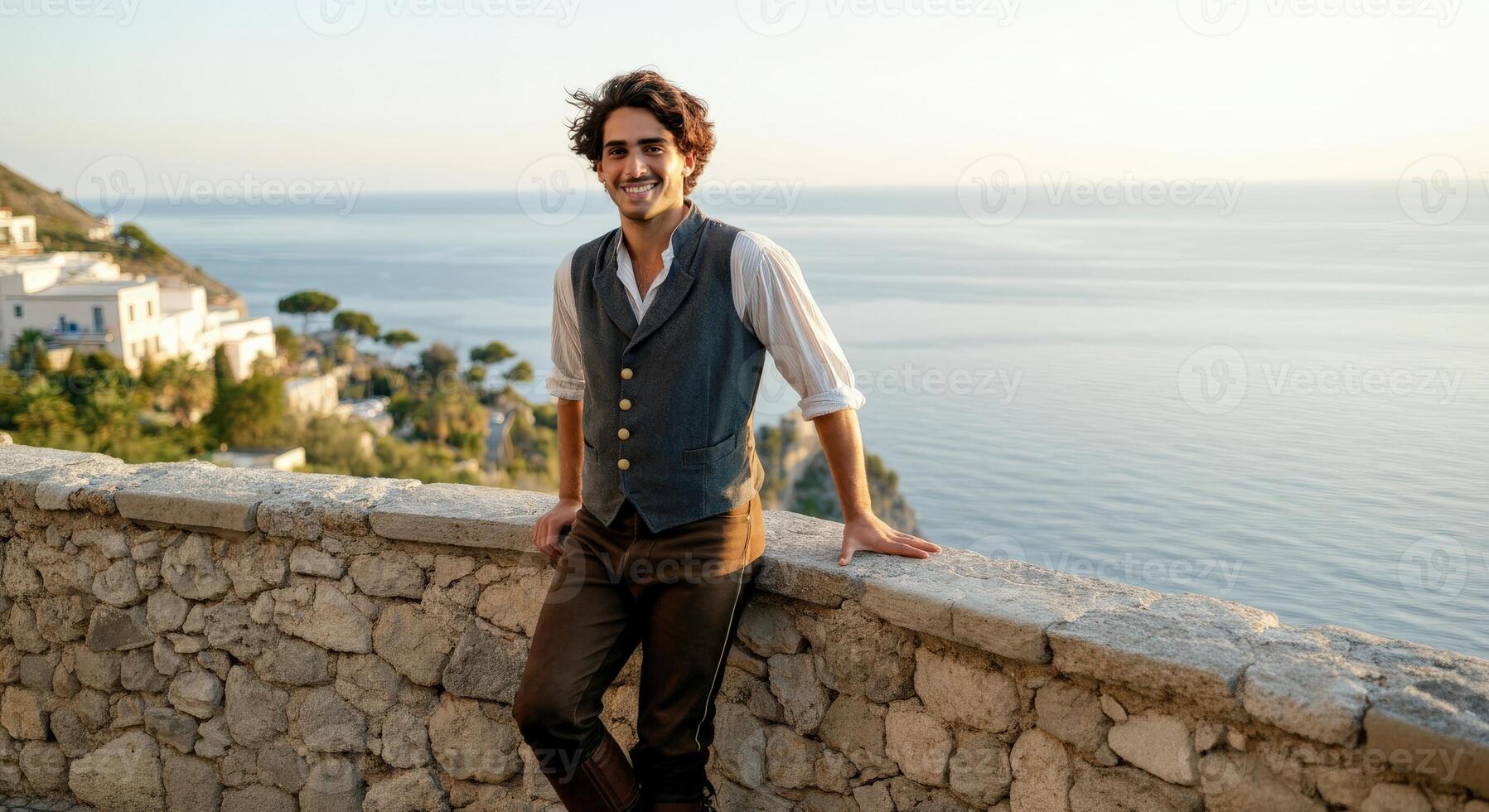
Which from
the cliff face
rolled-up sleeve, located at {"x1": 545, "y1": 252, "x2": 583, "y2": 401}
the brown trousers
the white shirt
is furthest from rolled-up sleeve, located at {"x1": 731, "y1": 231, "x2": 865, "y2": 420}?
the cliff face

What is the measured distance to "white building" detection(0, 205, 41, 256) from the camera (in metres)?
40.4

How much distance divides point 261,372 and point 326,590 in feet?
144

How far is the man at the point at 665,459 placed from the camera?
6.39ft

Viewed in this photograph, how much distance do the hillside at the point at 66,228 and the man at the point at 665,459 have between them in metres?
50.1

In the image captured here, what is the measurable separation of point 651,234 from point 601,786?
105cm

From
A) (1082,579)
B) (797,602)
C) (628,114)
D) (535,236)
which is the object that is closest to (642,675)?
(797,602)

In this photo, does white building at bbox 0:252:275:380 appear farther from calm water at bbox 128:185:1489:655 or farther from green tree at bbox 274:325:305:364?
calm water at bbox 128:185:1489:655

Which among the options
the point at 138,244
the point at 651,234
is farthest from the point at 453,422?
the point at 651,234

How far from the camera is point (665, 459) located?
6.43 feet

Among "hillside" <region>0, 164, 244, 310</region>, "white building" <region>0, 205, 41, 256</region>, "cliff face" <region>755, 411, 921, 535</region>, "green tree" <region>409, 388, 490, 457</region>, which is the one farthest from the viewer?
"hillside" <region>0, 164, 244, 310</region>

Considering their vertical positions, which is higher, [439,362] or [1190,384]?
[1190,384]

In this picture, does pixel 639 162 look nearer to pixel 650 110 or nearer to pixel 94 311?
pixel 650 110

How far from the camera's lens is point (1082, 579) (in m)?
2.05

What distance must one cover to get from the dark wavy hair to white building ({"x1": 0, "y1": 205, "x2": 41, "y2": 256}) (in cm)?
4667
